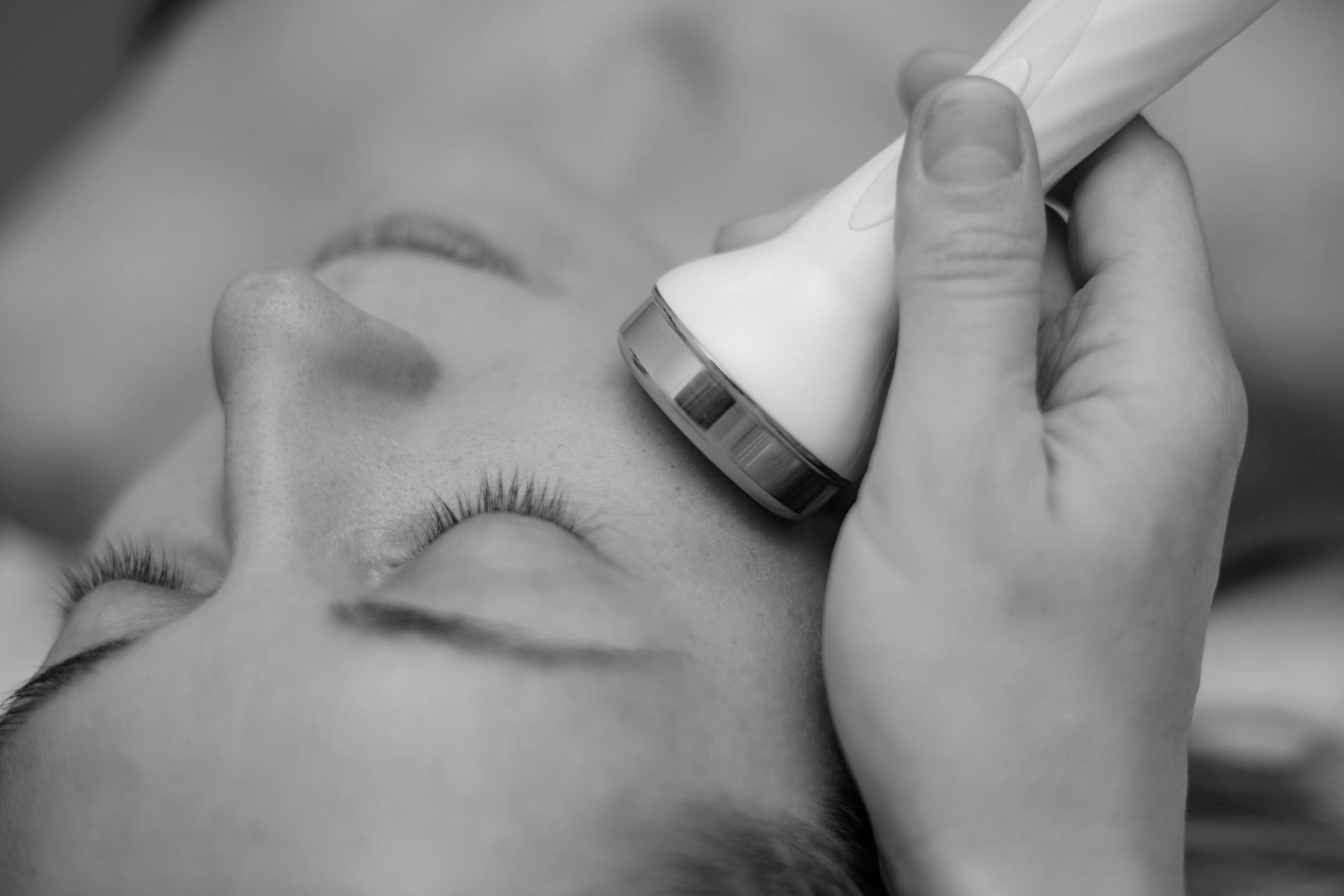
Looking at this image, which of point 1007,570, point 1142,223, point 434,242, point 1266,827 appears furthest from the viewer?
point 1266,827

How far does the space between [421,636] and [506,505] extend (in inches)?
4.2

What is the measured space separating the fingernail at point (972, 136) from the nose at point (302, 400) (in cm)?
37

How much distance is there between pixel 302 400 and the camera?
28.4 inches

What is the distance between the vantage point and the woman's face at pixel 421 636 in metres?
0.56

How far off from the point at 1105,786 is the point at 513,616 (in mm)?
340

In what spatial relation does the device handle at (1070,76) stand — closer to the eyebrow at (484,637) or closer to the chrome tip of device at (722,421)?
the chrome tip of device at (722,421)

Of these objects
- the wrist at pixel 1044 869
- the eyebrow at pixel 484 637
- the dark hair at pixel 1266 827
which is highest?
the dark hair at pixel 1266 827

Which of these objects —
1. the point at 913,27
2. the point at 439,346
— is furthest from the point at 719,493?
the point at 913,27

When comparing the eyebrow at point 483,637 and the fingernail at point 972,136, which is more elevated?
the fingernail at point 972,136

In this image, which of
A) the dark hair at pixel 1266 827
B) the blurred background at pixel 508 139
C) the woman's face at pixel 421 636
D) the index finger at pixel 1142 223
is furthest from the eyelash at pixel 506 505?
the dark hair at pixel 1266 827

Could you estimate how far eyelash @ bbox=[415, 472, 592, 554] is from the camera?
667 mm

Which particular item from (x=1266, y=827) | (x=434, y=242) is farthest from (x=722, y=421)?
(x=1266, y=827)

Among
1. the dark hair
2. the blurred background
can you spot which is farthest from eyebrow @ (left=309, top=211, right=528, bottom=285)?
the dark hair

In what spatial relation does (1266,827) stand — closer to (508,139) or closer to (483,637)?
(483,637)
